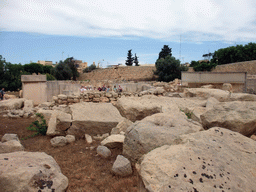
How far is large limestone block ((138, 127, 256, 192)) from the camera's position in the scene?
4.58 feet

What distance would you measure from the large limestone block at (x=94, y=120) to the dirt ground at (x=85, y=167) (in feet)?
1.08

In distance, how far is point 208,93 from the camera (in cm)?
667

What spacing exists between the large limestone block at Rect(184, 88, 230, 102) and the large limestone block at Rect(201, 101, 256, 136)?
3.18 metres

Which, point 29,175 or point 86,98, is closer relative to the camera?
point 29,175

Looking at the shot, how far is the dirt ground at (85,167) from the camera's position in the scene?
96.0 inches

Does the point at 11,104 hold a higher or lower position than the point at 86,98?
lower

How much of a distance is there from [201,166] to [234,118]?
1519 millimetres

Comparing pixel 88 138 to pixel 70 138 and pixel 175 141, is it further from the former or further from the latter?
pixel 175 141

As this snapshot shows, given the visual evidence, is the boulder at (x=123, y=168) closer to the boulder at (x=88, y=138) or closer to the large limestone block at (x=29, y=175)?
the large limestone block at (x=29, y=175)

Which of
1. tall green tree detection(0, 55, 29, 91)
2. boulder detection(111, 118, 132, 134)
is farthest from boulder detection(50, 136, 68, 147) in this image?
tall green tree detection(0, 55, 29, 91)

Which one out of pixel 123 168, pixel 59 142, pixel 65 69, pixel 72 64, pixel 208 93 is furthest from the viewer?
pixel 72 64

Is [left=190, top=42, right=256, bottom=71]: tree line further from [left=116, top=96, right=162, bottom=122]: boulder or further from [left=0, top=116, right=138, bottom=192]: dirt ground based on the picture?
[left=0, top=116, right=138, bottom=192]: dirt ground

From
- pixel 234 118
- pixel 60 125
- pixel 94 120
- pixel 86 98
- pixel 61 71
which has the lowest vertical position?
pixel 60 125

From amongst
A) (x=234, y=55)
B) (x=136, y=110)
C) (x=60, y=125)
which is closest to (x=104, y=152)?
(x=136, y=110)
